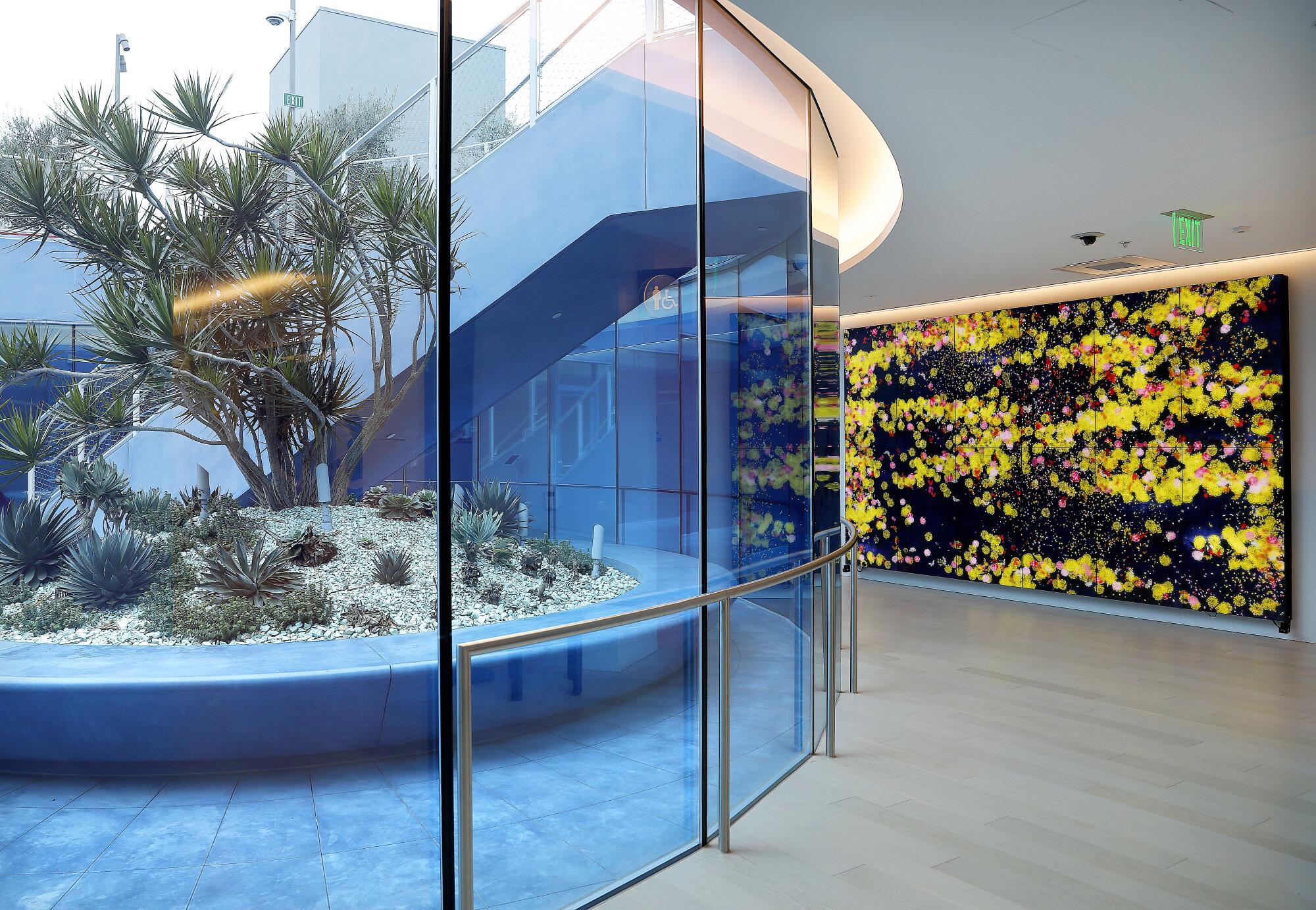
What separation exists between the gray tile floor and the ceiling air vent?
5258 mm

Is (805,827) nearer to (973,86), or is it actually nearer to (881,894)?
(881,894)

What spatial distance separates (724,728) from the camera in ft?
10.2

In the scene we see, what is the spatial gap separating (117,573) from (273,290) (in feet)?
2.28

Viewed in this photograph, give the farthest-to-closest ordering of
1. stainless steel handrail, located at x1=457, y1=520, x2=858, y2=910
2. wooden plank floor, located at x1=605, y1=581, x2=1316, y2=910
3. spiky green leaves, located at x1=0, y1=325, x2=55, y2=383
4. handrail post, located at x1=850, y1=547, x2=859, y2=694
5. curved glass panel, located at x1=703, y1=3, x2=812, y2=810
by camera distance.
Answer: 1. handrail post, located at x1=850, y1=547, x2=859, y2=694
2. curved glass panel, located at x1=703, y1=3, x2=812, y2=810
3. wooden plank floor, located at x1=605, y1=581, x2=1316, y2=910
4. stainless steel handrail, located at x1=457, y1=520, x2=858, y2=910
5. spiky green leaves, located at x1=0, y1=325, x2=55, y2=383

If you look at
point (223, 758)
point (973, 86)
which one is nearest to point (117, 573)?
point (223, 758)

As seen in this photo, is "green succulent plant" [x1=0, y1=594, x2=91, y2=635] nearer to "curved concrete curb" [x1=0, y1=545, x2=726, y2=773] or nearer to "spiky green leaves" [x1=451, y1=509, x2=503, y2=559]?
"curved concrete curb" [x1=0, y1=545, x2=726, y2=773]

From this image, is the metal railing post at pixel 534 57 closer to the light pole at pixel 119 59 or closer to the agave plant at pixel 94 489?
the light pole at pixel 119 59

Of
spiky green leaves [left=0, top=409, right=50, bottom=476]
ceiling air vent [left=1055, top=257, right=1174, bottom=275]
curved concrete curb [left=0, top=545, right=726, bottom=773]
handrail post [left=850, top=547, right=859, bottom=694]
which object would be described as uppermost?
ceiling air vent [left=1055, top=257, right=1174, bottom=275]

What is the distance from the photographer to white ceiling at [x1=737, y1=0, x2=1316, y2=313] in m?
2.83

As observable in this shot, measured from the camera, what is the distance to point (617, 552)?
285 centimetres

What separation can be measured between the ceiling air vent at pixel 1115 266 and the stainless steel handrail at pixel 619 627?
382 centimetres

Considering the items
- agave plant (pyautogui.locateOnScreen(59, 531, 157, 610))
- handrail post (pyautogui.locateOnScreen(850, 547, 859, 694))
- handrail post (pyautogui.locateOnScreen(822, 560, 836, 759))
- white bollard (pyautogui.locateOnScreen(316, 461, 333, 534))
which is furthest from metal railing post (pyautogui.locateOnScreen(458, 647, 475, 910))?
handrail post (pyautogui.locateOnScreen(850, 547, 859, 694))

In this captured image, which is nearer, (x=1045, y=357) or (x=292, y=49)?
(x=292, y=49)

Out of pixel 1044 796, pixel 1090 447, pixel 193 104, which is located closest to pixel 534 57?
pixel 193 104
